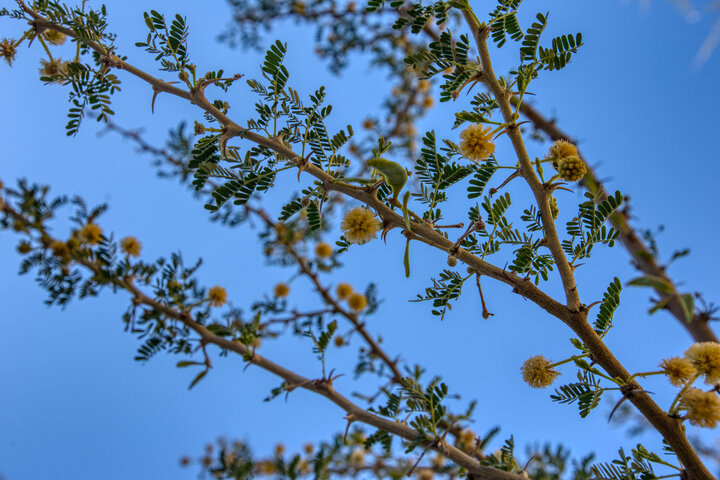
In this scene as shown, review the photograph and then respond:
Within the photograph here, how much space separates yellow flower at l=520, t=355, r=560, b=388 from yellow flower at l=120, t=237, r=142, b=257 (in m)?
2.30

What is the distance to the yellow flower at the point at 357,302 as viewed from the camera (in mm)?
2939

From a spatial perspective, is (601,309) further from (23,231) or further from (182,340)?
(23,231)

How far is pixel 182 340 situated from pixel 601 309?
5.80 feet

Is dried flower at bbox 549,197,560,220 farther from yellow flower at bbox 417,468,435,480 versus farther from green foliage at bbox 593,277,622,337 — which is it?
yellow flower at bbox 417,468,435,480

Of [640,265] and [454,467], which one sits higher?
[640,265]

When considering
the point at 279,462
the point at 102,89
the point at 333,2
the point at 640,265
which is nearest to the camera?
the point at 102,89

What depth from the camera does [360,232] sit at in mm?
1462

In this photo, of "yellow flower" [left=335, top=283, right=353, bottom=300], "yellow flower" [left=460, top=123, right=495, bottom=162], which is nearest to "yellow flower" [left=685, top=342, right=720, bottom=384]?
"yellow flower" [left=460, top=123, right=495, bottom=162]

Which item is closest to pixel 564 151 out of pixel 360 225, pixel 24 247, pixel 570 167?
pixel 570 167

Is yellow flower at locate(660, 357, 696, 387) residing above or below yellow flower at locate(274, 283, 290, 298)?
below

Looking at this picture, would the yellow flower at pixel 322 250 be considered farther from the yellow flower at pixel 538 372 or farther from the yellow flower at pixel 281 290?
the yellow flower at pixel 538 372

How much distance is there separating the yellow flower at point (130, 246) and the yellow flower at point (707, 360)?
2.77m

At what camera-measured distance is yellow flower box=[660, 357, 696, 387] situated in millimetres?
1350

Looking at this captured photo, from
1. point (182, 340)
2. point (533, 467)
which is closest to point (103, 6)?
point (182, 340)
